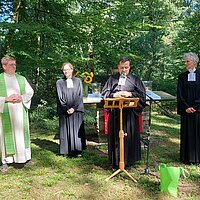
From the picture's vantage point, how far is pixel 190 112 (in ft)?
15.0

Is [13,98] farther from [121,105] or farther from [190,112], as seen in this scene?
[190,112]

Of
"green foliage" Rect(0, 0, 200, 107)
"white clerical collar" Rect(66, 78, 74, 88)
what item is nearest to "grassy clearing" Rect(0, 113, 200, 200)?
"white clerical collar" Rect(66, 78, 74, 88)

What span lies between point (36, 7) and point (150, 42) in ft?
26.0

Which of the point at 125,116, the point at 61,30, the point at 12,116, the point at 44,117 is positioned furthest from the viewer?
the point at 44,117

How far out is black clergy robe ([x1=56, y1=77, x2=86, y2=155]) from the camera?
16.7ft

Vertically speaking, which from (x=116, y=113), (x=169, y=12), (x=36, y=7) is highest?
(x=169, y=12)

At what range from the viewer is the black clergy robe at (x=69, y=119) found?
5.09 meters

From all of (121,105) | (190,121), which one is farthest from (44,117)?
(121,105)

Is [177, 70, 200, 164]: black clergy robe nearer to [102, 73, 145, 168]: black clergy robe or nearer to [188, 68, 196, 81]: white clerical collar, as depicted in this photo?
[188, 68, 196, 81]: white clerical collar

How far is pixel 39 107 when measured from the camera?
9594 millimetres

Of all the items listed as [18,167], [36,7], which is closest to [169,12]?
[36,7]

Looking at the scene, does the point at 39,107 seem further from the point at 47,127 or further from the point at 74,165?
the point at 74,165

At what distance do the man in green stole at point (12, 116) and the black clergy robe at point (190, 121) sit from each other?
251 centimetres

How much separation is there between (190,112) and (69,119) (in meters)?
2.05
